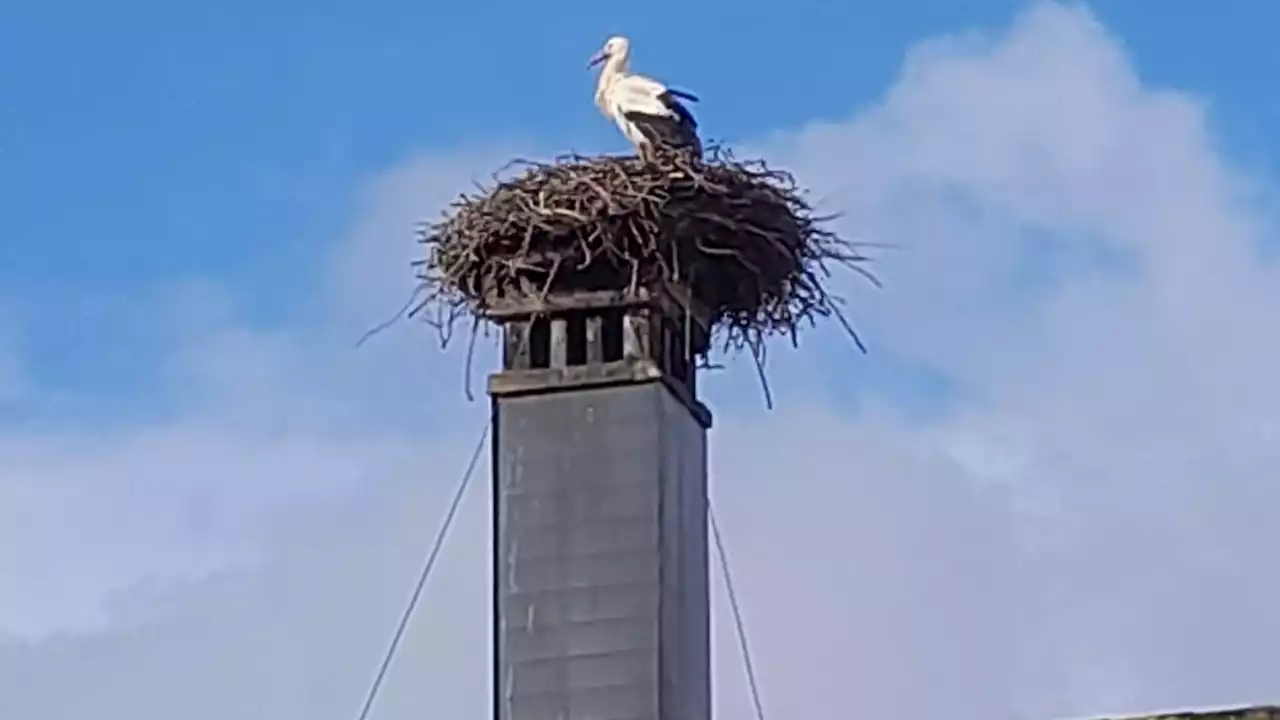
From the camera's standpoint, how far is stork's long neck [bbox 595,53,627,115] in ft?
49.5

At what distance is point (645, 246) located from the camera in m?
14.1

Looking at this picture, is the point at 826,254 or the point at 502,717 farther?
the point at 826,254

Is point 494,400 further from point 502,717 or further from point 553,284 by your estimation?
point 502,717

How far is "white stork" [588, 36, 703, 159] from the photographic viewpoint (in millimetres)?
14547

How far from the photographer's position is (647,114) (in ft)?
48.3

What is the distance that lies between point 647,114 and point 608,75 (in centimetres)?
60

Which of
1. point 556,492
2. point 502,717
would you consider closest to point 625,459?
point 556,492

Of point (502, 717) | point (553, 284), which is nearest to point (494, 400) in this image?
point (553, 284)

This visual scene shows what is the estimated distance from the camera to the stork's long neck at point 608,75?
1509cm

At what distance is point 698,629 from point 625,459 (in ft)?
2.58

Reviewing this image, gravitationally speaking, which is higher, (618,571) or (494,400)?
(494,400)

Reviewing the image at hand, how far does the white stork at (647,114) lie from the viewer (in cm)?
1455

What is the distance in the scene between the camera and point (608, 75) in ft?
50.0

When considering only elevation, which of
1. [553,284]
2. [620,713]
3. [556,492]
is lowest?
[620,713]
